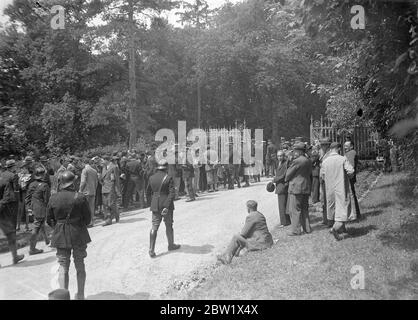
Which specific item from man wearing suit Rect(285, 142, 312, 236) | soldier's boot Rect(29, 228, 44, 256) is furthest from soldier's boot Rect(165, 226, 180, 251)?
soldier's boot Rect(29, 228, 44, 256)

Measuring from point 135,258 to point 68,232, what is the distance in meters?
2.65

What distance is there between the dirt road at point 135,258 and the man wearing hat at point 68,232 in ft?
2.00

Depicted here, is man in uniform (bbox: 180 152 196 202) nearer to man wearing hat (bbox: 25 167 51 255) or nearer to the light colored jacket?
the light colored jacket

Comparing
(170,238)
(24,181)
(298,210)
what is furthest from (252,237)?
(24,181)

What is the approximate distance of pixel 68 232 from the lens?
6738 mm

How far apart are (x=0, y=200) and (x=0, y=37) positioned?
50.4 ft

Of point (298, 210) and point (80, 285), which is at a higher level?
point (298, 210)

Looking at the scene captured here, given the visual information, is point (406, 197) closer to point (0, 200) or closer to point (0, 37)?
point (0, 200)

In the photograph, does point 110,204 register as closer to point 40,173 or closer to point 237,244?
point 40,173

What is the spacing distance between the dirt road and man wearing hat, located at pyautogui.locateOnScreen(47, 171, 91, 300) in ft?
2.00

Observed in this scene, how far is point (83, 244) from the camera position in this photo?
6863 millimetres

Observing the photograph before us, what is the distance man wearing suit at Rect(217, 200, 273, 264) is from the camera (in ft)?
28.6
